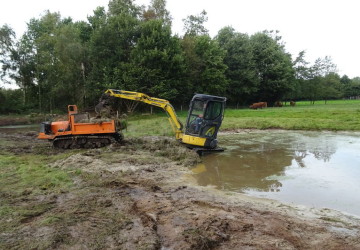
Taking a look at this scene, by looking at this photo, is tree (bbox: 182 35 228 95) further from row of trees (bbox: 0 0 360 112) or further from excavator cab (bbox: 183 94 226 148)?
excavator cab (bbox: 183 94 226 148)

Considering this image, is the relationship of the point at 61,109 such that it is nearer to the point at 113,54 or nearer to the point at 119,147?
the point at 113,54

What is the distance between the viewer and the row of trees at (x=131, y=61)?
29.2m

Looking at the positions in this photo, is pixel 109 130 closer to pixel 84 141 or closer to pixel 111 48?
pixel 84 141

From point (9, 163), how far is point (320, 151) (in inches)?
463

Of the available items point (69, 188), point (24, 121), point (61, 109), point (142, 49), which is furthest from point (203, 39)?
point (69, 188)

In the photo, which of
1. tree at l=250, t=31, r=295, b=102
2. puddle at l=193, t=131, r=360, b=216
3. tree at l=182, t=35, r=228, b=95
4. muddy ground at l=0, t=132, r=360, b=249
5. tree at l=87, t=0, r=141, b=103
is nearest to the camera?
muddy ground at l=0, t=132, r=360, b=249

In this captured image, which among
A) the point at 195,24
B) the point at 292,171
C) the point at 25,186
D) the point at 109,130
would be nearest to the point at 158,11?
the point at 195,24

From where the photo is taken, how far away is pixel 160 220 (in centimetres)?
484

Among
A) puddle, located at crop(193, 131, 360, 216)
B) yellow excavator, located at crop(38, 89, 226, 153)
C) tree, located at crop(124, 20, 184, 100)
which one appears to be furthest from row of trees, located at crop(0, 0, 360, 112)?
puddle, located at crop(193, 131, 360, 216)

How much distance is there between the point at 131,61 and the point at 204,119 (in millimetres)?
21024

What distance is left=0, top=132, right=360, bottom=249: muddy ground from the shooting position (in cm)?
402

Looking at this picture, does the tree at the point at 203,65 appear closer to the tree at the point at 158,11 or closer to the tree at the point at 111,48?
the tree at the point at 158,11

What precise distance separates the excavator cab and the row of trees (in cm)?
1754

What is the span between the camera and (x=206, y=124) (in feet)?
Answer: 34.8
